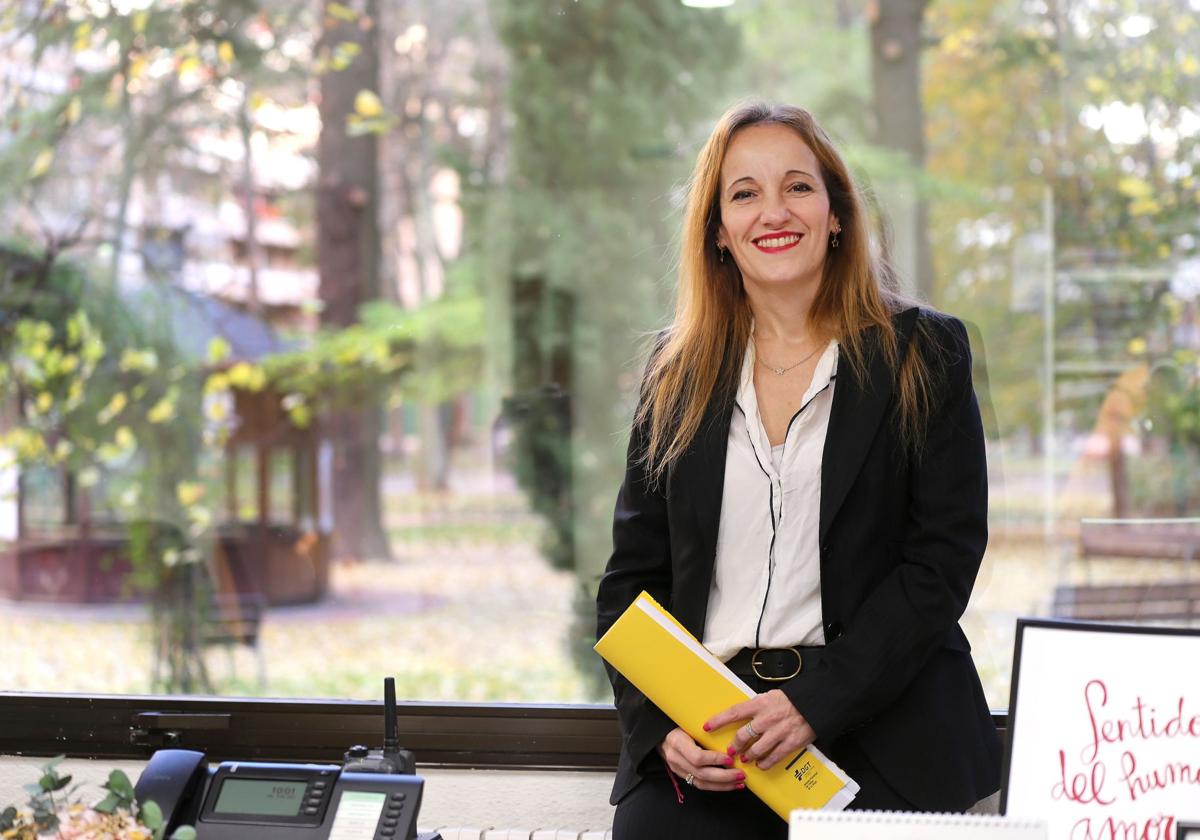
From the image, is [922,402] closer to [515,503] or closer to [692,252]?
[692,252]

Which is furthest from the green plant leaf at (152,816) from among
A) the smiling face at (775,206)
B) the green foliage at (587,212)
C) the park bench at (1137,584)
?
the park bench at (1137,584)

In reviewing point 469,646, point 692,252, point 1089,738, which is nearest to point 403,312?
point 469,646

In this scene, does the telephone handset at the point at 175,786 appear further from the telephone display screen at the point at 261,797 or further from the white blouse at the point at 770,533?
the white blouse at the point at 770,533

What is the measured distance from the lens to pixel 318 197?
3.21 metres

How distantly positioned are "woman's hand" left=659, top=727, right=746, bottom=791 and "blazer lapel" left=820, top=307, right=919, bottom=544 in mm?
271

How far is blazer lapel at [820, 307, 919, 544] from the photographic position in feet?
4.96

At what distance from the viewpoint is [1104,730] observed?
119cm

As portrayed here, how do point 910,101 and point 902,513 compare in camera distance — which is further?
point 910,101

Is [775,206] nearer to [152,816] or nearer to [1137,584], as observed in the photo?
[152,816]

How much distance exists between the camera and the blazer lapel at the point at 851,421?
1511mm

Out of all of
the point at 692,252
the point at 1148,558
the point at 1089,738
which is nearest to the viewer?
the point at 1089,738

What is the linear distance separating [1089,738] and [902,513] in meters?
0.41

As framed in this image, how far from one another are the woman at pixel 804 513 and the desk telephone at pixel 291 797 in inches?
14.0

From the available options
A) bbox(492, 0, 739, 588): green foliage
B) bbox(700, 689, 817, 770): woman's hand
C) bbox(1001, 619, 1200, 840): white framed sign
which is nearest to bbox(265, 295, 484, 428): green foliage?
bbox(492, 0, 739, 588): green foliage
